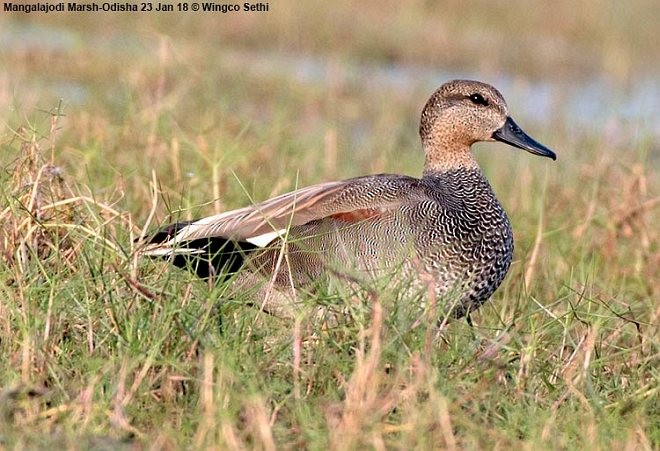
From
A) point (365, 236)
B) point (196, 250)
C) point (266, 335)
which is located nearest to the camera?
point (266, 335)

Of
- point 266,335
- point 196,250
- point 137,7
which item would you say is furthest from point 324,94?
point 266,335

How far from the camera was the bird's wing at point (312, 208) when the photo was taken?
4.01 meters

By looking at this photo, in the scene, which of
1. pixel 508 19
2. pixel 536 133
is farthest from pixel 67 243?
pixel 508 19

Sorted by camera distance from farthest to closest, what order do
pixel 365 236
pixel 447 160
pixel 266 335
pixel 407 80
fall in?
1. pixel 407 80
2. pixel 447 160
3. pixel 365 236
4. pixel 266 335

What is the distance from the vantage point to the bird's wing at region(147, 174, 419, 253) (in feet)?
13.2

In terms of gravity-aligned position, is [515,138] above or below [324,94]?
above

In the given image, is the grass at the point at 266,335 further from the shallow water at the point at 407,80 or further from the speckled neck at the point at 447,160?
the shallow water at the point at 407,80

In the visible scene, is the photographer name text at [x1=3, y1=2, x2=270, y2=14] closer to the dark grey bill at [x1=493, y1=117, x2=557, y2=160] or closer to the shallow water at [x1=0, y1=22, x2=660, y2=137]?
the shallow water at [x1=0, y1=22, x2=660, y2=137]

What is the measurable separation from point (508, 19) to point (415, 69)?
1.93 metres

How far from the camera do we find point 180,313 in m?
3.12

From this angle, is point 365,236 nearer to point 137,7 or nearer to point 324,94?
point 324,94

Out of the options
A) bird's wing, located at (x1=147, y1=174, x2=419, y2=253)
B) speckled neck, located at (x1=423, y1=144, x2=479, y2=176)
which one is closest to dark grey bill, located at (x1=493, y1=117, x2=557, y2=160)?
speckled neck, located at (x1=423, y1=144, x2=479, y2=176)

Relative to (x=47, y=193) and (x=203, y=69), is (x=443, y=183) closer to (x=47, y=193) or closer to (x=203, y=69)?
(x=47, y=193)

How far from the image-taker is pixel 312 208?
4.12 metres
